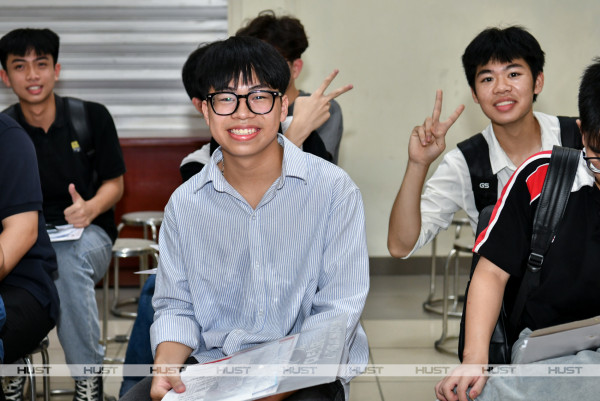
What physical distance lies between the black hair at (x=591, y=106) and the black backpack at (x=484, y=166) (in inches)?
29.9

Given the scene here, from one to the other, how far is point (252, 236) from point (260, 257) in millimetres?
54

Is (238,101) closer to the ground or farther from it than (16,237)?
farther from it

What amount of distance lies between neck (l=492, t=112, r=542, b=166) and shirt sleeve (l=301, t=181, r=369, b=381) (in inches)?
34.3

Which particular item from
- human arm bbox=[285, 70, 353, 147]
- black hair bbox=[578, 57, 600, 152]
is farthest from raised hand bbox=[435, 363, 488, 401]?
human arm bbox=[285, 70, 353, 147]

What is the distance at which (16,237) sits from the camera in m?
2.12

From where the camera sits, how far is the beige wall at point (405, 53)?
189 inches

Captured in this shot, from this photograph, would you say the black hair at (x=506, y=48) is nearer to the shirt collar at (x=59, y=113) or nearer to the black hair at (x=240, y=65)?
the black hair at (x=240, y=65)

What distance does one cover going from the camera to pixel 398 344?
371 centimetres

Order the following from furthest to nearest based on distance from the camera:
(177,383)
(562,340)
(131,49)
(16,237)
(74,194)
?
(131,49)
(74,194)
(16,237)
(177,383)
(562,340)

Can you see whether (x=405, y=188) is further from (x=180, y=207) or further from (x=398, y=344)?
(x=398, y=344)

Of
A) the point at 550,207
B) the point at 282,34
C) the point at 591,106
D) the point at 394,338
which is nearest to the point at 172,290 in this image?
the point at 550,207

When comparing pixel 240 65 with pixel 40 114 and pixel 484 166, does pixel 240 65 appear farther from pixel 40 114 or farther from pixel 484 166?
pixel 40 114

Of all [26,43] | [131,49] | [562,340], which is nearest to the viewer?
[562,340]

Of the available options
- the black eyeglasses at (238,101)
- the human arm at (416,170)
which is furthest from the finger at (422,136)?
the black eyeglasses at (238,101)
